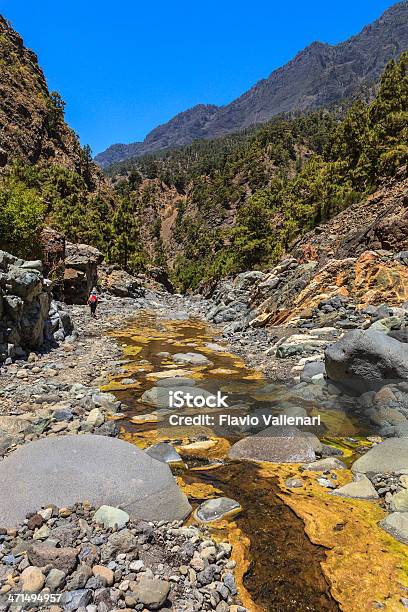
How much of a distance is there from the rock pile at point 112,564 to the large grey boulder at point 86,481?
0.17 metres

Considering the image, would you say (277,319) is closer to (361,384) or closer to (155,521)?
(361,384)

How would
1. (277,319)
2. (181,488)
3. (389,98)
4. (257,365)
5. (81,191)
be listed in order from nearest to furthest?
(181,488), (257,365), (277,319), (389,98), (81,191)

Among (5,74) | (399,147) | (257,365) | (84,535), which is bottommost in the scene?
(257,365)

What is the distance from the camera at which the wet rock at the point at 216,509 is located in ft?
16.3

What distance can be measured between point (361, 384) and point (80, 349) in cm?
1009

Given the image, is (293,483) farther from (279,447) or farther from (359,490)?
(279,447)

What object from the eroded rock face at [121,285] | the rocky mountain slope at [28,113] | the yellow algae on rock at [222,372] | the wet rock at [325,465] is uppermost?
the rocky mountain slope at [28,113]

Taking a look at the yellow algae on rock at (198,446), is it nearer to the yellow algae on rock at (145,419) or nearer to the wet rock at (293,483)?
the yellow algae on rock at (145,419)

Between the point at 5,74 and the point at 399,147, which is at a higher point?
the point at 5,74

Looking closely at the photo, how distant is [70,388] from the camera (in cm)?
994

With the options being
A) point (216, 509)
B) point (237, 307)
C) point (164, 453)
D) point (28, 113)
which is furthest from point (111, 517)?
point (28, 113)

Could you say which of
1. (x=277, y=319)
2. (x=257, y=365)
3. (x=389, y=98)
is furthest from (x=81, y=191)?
(x=257, y=365)

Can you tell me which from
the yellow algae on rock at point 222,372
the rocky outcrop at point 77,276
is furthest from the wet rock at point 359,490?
the rocky outcrop at point 77,276

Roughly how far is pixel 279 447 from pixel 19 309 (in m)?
8.87
